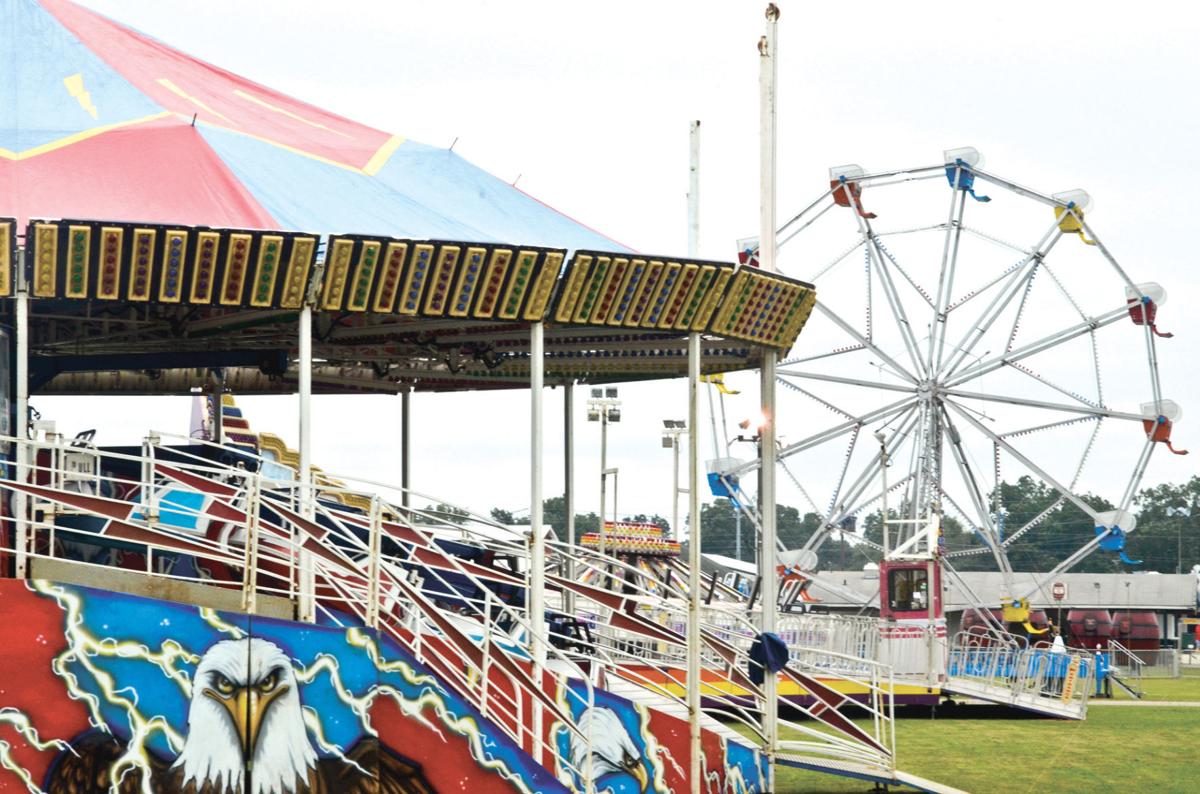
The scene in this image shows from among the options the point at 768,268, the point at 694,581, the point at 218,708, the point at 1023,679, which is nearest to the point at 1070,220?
the point at 1023,679

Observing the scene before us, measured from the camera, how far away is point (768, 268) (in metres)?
15.0

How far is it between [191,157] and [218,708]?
502 centimetres

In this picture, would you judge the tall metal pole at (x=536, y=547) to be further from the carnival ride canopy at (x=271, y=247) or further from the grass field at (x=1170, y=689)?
the grass field at (x=1170, y=689)

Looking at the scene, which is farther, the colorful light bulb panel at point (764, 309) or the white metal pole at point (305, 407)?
the colorful light bulb panel at point (764, 309)

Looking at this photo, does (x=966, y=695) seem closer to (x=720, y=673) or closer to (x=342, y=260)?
(x=720, y=673)

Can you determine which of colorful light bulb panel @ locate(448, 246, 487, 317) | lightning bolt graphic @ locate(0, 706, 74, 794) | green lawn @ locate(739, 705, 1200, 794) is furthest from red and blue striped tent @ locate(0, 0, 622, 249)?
green lawn @ locate(739, 705, 1200, 794)

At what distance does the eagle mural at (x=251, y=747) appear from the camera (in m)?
10.4

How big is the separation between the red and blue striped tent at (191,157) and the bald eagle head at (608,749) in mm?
3812

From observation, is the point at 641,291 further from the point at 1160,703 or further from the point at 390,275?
the point at 1160,703

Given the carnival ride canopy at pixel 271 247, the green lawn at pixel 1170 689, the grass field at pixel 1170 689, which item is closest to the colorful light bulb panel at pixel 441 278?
the carnival ride canopy at pixel 271 247

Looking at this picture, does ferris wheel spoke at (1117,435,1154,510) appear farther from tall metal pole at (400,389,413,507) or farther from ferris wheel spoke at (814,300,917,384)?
tall metal pole at (400,389,413,507)

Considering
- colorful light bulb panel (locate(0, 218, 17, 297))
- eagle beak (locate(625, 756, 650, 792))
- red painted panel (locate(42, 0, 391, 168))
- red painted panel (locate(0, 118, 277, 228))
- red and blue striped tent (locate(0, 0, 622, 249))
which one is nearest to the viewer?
colorful light bulb panel (locate(0, 218, 17, 297))

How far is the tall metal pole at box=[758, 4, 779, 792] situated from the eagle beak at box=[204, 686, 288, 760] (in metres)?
5.31

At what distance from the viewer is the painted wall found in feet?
32.9
